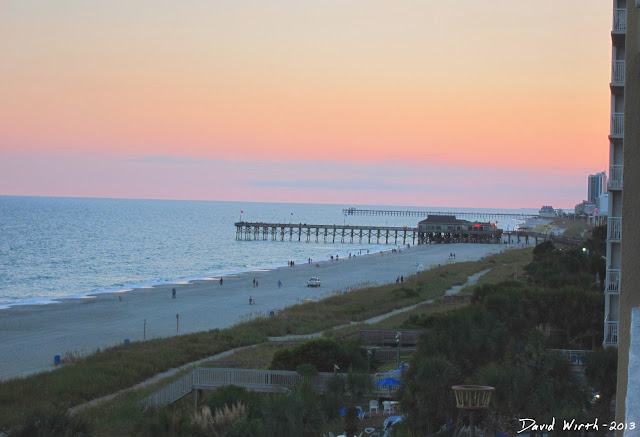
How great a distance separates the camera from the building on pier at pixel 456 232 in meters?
129

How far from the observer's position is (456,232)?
130625 millimetres

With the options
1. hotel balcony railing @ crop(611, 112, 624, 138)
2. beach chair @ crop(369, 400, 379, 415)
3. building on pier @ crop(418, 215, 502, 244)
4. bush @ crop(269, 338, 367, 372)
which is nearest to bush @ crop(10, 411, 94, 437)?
beach chair @ crop(369, 400, 379, 415)

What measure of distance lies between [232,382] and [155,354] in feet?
31.7

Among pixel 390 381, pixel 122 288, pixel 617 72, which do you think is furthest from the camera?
pixel 122 288

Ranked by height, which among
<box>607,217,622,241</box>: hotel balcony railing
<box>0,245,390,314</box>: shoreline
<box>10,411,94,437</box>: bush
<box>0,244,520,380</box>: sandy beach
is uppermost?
<box>607,217,622,241</box>: hotel balcony railing

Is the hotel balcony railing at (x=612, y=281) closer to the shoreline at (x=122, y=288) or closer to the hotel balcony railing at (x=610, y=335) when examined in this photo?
the hotel balcony railing at (x=610, y=335)

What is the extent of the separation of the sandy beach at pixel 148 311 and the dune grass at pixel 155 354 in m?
2.77

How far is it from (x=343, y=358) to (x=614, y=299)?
8339mm

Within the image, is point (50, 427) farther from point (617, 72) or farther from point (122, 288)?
point (122, 288)

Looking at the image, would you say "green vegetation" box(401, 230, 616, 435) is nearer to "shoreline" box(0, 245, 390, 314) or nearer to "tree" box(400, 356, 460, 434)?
"tree" box(400, 356, 460, 434)

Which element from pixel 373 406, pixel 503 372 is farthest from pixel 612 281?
pixel 373 406

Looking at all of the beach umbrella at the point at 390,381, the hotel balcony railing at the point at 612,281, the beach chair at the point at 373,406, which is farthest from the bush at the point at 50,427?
the hotel balcony railing at the point at 612,281

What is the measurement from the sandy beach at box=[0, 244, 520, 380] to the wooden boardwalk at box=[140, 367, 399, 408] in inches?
379

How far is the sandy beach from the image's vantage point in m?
33.4
